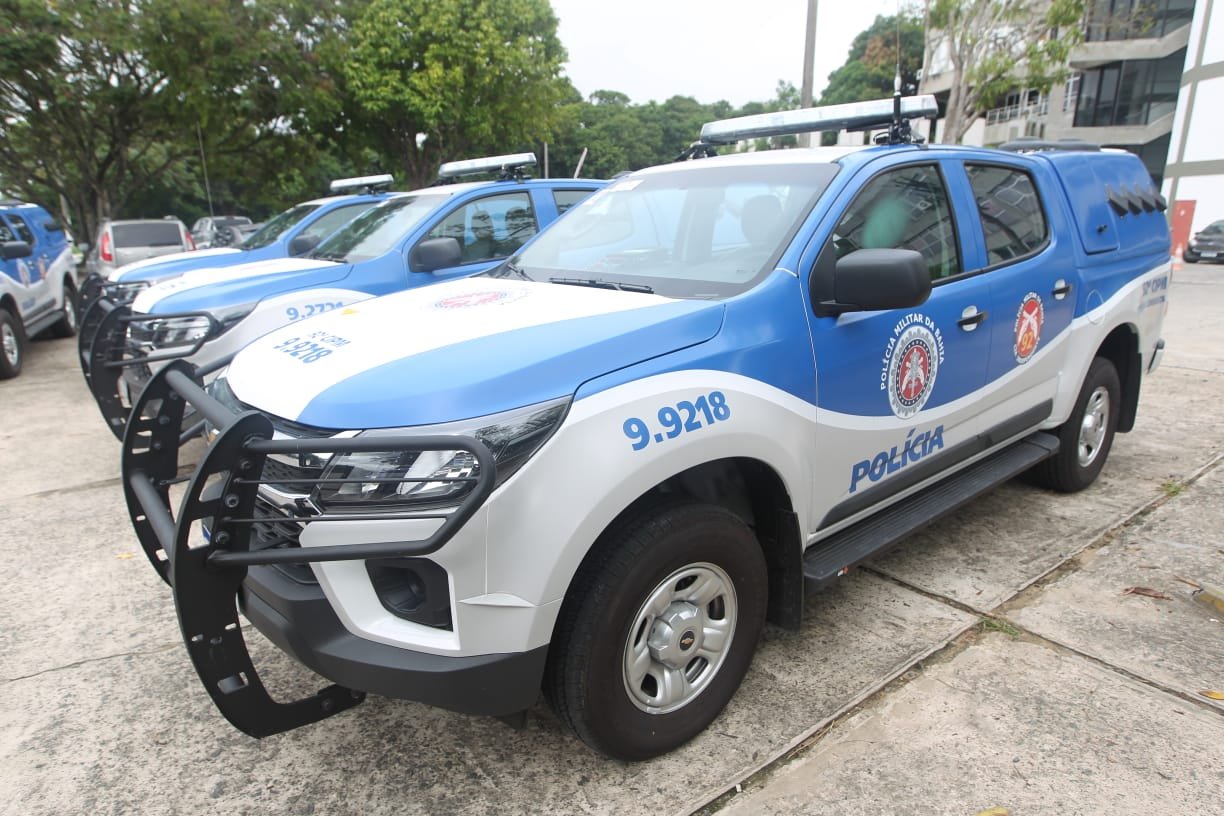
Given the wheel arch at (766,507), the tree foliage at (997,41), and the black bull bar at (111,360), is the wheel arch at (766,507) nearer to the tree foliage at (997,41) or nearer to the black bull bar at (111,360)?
the black bull bar at (111,360)

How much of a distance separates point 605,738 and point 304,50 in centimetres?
1954

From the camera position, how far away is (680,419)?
7.13 ft

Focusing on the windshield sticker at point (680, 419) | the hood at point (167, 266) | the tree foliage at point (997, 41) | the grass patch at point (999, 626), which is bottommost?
the grass patch at point (999, 626)

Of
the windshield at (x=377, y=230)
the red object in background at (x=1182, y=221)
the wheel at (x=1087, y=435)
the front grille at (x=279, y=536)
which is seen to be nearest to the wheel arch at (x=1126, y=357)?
the wheel at (x=1087, y=435)

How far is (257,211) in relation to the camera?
5262 cm

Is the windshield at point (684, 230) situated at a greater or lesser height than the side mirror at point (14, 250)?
greater

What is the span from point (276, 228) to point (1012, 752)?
7.77m

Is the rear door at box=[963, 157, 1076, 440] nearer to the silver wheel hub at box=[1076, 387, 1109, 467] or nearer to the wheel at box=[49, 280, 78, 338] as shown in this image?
the silver wheel hub at box=[1076, 387, 1109, 467]

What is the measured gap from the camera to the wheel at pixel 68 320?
10916mm

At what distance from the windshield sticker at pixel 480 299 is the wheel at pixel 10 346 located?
7.54 m

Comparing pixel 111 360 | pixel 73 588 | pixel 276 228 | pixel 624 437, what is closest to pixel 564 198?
pixel 276 228

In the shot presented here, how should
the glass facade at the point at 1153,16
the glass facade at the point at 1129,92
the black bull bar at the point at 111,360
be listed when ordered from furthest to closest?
the glass facade at the point at 1129,92 → the glass facade at the point at 1153,16 → the black bull bar at the point at 111,360

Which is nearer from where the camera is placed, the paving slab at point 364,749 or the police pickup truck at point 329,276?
the paving slab at point 364,749

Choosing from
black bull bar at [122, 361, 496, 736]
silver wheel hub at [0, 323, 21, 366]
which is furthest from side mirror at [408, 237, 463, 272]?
silver wheel hub at [0, 323, 21, 366]
